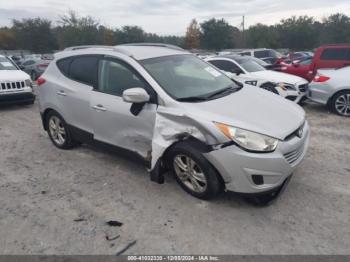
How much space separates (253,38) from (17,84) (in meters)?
49.8

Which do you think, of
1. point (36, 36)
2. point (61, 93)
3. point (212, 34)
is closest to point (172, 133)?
point (61, 93)

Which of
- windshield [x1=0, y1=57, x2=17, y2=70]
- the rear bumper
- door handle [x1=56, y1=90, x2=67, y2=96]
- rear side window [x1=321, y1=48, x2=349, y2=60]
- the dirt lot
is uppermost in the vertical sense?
rear side window [x1=321, y1=48, x2=349, y2=60]

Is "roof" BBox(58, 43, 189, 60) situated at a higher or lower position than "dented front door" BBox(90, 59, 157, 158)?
higher

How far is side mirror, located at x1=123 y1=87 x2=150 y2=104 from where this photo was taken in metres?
3.58

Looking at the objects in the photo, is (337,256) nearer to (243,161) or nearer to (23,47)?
(243,161)

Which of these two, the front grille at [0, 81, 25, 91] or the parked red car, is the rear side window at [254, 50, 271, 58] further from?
the front grille at [0, 81, 25, 91]

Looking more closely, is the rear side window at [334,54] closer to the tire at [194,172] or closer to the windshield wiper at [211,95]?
the windshield wiper at [211,95]

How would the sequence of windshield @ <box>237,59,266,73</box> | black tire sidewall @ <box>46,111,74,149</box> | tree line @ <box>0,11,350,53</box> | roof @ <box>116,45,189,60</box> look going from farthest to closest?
1. tree line @ <box>0,11,350,53</box>
2. windshield @ <box>237,59,266,73</box>
3. black tire sidewall @ <box>46,111,74,149</box>
4. roof @ <box>116,45,189,60</box>

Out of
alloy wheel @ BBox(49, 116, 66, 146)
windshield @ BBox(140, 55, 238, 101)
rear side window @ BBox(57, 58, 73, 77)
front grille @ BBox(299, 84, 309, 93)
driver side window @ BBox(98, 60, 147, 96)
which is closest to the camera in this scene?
windshield @ BBox(140, 55, 238, 101)

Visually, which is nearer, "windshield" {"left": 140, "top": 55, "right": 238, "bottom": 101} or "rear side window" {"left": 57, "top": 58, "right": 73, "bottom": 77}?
"windshield" {"left": 140, "top": 55, "right": 238, "bottom": 101}

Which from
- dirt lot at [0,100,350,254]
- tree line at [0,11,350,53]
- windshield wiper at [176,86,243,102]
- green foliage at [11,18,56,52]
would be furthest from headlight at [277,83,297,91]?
green foliage at [11,18,56,52]

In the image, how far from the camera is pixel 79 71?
4750mm

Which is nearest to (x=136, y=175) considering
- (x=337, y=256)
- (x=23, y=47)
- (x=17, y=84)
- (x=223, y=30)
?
(x=337, y=256)

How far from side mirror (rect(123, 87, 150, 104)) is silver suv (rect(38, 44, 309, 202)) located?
0.04 ft
